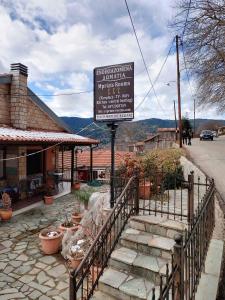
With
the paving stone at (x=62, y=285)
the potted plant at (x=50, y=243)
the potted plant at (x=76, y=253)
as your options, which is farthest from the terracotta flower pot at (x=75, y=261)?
the potted plant at (x=50, y=243)

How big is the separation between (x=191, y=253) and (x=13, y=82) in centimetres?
1133

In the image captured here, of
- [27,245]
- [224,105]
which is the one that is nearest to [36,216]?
[27,245]

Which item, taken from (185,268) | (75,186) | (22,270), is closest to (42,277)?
(22,270)

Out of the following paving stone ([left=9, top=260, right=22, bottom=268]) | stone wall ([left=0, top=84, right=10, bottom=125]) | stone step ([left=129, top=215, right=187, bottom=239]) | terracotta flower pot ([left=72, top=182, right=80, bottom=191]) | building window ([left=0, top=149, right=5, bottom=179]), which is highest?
stone wall ([left=0, top=84, right=10, bottom=125])

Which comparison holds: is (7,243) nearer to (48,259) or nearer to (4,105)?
(48,259)

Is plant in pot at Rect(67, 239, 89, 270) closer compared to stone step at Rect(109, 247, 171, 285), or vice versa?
stone step at Rect(109, 247, 171, 285)

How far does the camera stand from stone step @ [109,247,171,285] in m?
4.33

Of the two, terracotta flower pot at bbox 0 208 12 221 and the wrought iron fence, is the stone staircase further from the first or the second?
terracotta flower pot at bbox 0 208 12 221

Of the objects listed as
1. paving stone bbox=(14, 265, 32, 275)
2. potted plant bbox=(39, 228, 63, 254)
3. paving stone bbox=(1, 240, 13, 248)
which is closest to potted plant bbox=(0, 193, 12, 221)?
paving stone bbox=(1, 240, 13, 248)

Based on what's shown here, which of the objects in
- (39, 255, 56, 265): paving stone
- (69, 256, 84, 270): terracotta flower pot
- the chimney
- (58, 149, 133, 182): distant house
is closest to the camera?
(69, 256, 84, 270): terracotta flower pot

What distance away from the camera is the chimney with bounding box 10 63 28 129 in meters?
11.9

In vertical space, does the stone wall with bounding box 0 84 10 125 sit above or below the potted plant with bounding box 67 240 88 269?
above

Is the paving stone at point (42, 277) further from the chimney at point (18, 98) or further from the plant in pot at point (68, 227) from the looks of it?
the chimney at point (18, 98)

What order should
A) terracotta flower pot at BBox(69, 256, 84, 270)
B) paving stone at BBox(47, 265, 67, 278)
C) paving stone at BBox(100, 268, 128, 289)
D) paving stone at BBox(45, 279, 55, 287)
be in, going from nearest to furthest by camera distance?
1. paving stone at BBox(100, 268, 128, 289)
2. paving stone at BBox(45, 279, 55, 287)
3. paving stone at BBox(47, 265, 67, 278)
4. terracotta flower pot at BBox(69, 256, 84, 270)
